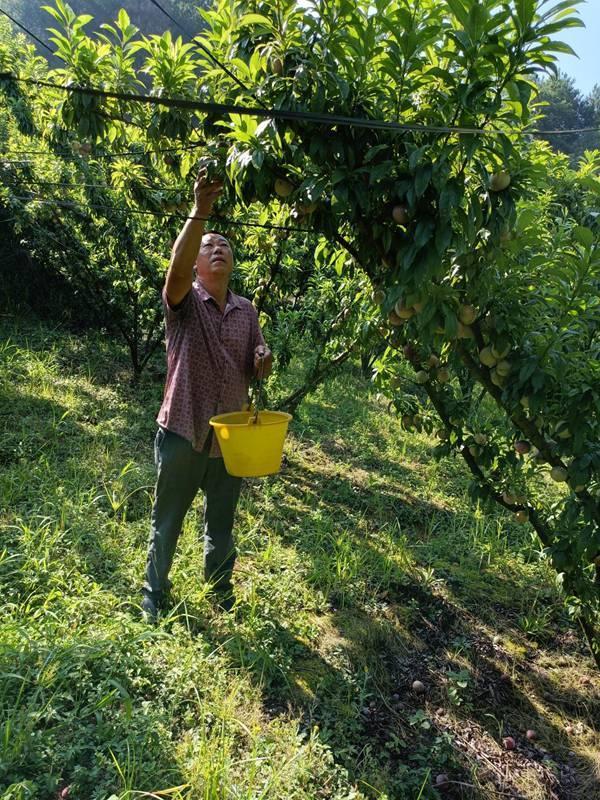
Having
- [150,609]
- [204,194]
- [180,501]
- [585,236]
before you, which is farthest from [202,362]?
[585,236]

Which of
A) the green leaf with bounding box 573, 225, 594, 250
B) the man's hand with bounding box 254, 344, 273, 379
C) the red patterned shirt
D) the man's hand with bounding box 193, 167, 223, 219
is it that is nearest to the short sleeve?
the red patterned shirt

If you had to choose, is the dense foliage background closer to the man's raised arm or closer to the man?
the man's raised arm

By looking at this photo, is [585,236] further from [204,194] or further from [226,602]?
[226,602]

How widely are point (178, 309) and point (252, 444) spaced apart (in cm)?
60

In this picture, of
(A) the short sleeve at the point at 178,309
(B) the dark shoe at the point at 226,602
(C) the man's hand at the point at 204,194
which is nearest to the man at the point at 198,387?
(A) the short sleeve at the point at 178,309

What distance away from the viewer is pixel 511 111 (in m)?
1.30

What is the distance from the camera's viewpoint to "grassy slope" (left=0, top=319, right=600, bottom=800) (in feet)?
5.51

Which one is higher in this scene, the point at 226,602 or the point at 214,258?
the point at 214,258

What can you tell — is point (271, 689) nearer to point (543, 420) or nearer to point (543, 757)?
point (543, 757)

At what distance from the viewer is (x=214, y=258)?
2250 mm

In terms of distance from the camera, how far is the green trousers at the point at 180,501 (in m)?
2.21

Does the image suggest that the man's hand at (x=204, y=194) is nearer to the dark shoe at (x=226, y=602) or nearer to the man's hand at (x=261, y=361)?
the man's hand at (x=261, y=361)

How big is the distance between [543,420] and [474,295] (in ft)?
1.47

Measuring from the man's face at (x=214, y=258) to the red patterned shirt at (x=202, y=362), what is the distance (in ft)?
0.22
